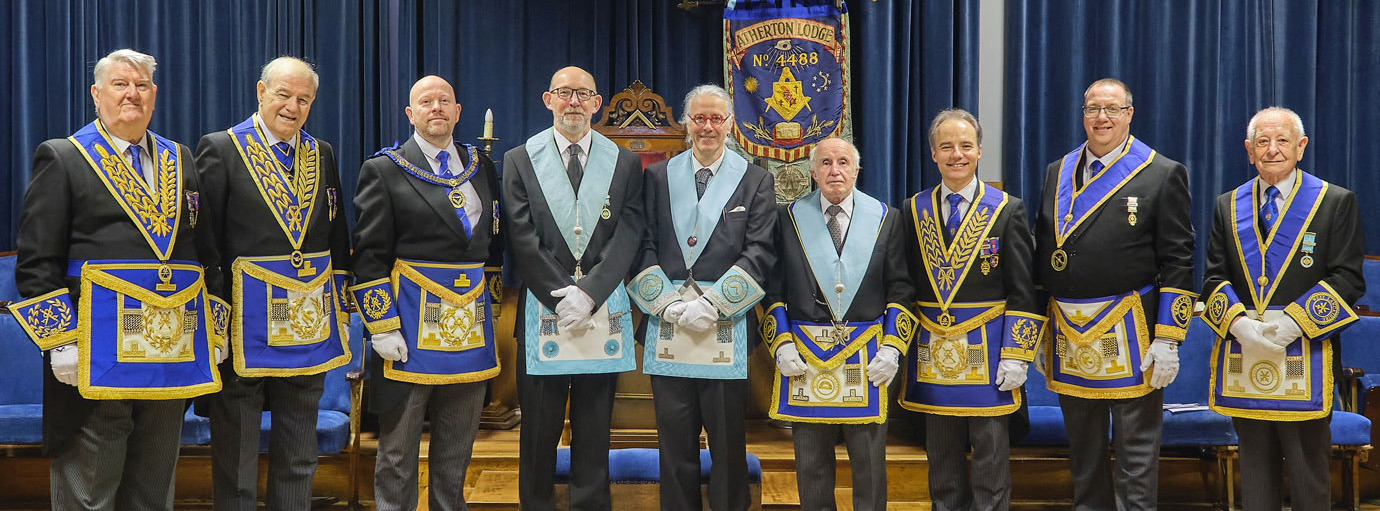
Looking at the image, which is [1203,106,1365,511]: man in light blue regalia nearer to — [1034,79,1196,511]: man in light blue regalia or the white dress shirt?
[1034,79,1196,511]: man in light blue regalia

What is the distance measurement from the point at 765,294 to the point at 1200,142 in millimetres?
3430

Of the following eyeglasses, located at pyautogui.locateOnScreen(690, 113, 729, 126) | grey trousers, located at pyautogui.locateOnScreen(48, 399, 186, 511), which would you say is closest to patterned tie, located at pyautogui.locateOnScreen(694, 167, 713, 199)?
eyeglasses, located at pyautogui.locateOnScreen(690, 113, 729, 126)

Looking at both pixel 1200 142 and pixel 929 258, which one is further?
pixel 1200 142

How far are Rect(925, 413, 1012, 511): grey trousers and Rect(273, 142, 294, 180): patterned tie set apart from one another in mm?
2212

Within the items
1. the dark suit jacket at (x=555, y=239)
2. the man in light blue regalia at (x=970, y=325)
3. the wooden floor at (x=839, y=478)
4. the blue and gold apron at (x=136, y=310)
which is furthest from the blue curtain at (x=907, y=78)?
the blue and gold apron at (x=136, y=310)

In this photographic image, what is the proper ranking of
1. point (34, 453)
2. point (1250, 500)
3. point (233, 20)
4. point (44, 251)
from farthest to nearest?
1. point (233, 20)
2. point (34, 453)
3. point (1250, 500)
4. point (44, 251)

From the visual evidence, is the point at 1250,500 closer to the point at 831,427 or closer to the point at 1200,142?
the point at 831,427

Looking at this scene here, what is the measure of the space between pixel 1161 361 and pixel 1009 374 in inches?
19.9

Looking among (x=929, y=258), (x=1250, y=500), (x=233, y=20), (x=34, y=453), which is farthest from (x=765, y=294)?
(x=233, y=20)

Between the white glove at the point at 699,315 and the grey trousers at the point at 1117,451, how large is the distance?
1302 millimetres

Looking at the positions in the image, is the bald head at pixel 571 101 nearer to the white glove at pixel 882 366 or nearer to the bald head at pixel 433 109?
the bald head at pixel 433 109

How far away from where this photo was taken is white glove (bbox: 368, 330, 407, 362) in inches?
124

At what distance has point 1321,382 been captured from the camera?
3.33 meters

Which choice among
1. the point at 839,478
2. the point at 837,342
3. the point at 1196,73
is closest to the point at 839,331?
the point at 837,342
